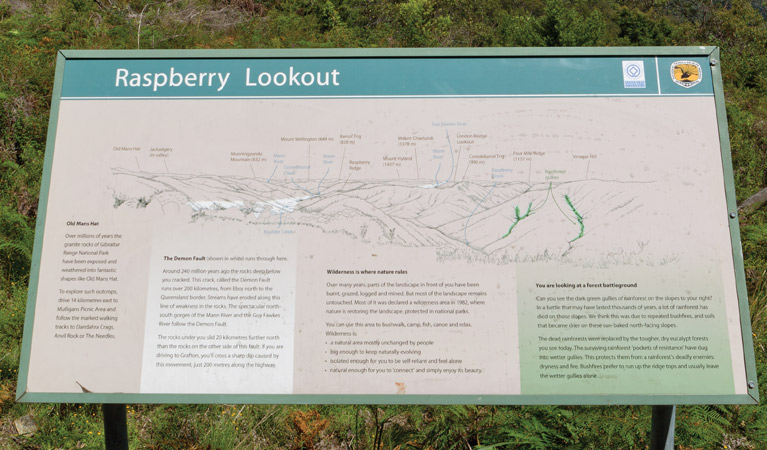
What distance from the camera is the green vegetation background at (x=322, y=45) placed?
2959 mm

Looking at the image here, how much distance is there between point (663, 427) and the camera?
210 cm

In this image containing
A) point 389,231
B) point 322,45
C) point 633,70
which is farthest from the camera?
point 322,45

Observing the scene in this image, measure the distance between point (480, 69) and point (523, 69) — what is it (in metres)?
0.17

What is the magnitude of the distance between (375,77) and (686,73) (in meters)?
1.23

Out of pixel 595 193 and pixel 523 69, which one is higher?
pixel 523 69

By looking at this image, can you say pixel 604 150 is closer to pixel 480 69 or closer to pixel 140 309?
pixel 480 69

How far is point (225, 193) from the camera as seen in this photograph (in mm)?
2031

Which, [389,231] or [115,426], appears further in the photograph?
[115,426]

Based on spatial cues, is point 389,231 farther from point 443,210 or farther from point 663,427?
point 663,427

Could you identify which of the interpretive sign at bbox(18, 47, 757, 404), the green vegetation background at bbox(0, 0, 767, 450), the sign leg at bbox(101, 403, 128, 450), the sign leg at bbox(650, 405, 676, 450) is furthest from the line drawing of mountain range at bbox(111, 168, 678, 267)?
the green vegetation background at bbox(0, 0, 767, 450)

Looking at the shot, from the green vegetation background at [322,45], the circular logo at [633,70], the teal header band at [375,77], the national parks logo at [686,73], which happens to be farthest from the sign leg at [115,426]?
the national parks logo at [686,73]

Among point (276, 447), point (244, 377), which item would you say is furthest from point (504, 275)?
point (276, 447)

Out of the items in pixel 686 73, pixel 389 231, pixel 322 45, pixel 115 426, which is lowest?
pixel 115 426

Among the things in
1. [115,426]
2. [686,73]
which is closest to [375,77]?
[686,73]
